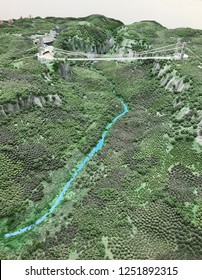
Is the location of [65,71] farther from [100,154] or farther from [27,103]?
[100,154]

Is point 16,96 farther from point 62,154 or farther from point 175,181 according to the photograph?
point 175,181

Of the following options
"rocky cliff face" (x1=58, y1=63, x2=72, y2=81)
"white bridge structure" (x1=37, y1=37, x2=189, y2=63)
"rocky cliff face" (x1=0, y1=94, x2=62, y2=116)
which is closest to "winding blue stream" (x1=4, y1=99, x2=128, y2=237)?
"rocky cliff face" (x1=0, y1=94, x2=62, y2=116)

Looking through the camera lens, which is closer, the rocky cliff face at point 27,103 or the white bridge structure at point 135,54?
the rocky cliff face at point 27,103

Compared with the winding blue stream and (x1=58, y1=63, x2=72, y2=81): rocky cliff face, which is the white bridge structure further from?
the winding blue stream

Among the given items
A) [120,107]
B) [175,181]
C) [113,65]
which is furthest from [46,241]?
[113,65]

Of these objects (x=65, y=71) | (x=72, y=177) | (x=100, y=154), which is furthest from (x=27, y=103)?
(x=65, y=71)

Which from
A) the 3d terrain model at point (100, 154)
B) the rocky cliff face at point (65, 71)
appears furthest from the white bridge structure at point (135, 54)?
the rocky cliff face at point (65, 71)

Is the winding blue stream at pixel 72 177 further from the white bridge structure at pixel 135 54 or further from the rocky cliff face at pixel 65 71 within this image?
the white bridge structure at pixel 135 54

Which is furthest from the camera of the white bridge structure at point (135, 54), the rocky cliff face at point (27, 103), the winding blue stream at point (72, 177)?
the white bridge structure at point (135, 54)
